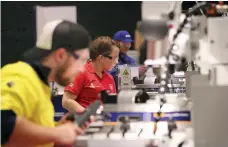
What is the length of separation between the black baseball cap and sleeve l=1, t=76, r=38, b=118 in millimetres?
136

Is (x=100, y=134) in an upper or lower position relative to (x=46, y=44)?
lower

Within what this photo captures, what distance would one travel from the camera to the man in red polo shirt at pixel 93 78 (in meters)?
2.87

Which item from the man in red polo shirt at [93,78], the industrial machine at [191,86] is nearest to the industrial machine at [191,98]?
the industrial machine at [191,86]

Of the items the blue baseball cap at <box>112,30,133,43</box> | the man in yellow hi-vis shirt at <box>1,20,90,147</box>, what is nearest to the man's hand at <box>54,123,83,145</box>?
the man in yellow hi-vis shirt at <box>1,20,90,147</box>

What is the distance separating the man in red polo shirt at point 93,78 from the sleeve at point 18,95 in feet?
3.78

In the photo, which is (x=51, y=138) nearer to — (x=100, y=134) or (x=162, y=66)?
(x=100, y=134)

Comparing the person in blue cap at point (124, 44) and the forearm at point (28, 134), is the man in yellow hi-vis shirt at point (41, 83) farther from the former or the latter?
the person in blue cap at point (124, 44)

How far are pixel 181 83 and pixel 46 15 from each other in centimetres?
A: 149

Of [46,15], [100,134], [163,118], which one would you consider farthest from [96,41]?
[100,134]

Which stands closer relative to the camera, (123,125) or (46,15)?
(123,125)

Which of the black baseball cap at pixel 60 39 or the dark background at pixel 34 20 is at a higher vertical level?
the dark background at pixel 34 20

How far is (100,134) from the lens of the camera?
179 cm

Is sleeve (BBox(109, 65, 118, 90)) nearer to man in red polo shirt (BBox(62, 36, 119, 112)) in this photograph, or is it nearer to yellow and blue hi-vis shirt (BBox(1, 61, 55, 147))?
man in red polo shirt (BBox(62, 36, 119, 112))

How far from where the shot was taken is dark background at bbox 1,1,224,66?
7.82 ft
